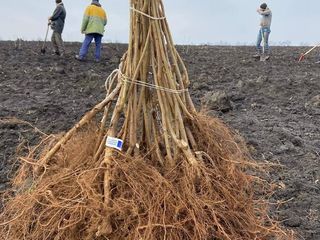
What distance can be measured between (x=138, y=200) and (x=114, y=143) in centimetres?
→ 31

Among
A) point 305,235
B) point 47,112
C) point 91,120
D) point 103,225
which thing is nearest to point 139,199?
point 103,225

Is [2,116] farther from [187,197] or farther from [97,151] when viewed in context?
[187,197]

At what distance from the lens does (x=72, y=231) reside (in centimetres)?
218

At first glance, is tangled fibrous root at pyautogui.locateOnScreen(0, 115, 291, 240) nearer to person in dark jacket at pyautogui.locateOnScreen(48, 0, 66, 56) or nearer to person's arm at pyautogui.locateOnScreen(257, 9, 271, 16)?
person in dark jacket at pyautogui.locateOnScreen(48, 0, 66, 56)

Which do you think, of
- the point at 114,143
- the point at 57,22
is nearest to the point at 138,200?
the point at 114,143

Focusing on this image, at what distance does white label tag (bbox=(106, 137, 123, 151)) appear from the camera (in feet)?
7.67

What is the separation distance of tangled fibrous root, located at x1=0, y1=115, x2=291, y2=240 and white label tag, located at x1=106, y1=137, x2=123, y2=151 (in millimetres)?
→ 37

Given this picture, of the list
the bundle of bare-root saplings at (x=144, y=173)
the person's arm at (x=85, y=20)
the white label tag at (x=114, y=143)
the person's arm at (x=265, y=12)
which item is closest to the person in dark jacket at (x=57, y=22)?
the person's arm at (x=85, y=20)

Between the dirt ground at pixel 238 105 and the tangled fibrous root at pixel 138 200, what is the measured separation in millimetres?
637

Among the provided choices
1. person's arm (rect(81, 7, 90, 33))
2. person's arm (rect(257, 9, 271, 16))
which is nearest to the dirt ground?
person's arm (rect(81, 7, 90, 33))

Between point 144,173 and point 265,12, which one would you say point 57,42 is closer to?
point 265,12

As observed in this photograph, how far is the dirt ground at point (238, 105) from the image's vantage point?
3.96m

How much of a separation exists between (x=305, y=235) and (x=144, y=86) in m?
1.57

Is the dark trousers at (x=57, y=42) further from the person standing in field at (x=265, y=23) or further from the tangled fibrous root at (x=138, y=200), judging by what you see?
the tangled fibrous root at (x=138, y=200)
